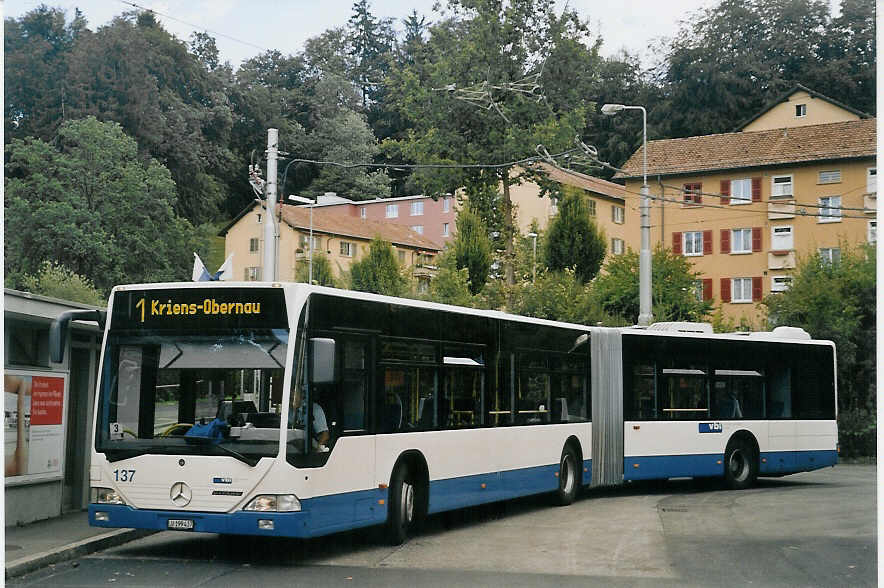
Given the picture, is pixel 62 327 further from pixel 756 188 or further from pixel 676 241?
pixel 756 188

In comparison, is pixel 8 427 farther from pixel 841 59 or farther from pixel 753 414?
pixel 841 59

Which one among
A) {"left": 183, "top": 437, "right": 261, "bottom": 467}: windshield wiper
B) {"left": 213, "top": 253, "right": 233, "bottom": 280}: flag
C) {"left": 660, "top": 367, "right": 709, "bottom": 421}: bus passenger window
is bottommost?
{"left": 183, "top": 437, "right": 261, "bottom": 467}: windshield wiper

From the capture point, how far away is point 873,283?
106 ft

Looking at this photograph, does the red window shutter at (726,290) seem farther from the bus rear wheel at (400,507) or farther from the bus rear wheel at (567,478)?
the bus rear wheel at (400,507)

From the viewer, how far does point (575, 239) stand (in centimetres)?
5044

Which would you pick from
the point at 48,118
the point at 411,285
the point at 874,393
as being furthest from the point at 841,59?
the point at 48,118

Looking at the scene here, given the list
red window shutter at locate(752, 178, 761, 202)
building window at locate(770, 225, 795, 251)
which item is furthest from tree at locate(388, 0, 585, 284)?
building window at locate(770, 225, 795, 251)

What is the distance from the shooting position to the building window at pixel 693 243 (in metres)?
57.9

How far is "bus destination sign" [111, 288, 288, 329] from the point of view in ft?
36.3

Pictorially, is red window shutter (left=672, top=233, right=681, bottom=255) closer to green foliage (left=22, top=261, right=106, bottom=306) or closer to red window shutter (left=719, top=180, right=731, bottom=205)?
red window shutter (left=719, top=180, right=731, bottom=205)

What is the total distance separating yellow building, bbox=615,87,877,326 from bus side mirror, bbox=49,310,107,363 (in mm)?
40694

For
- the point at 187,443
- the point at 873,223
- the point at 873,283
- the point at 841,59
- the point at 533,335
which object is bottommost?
the point at 187,443

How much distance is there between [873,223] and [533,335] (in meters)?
34.4

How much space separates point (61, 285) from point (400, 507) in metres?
45.1
